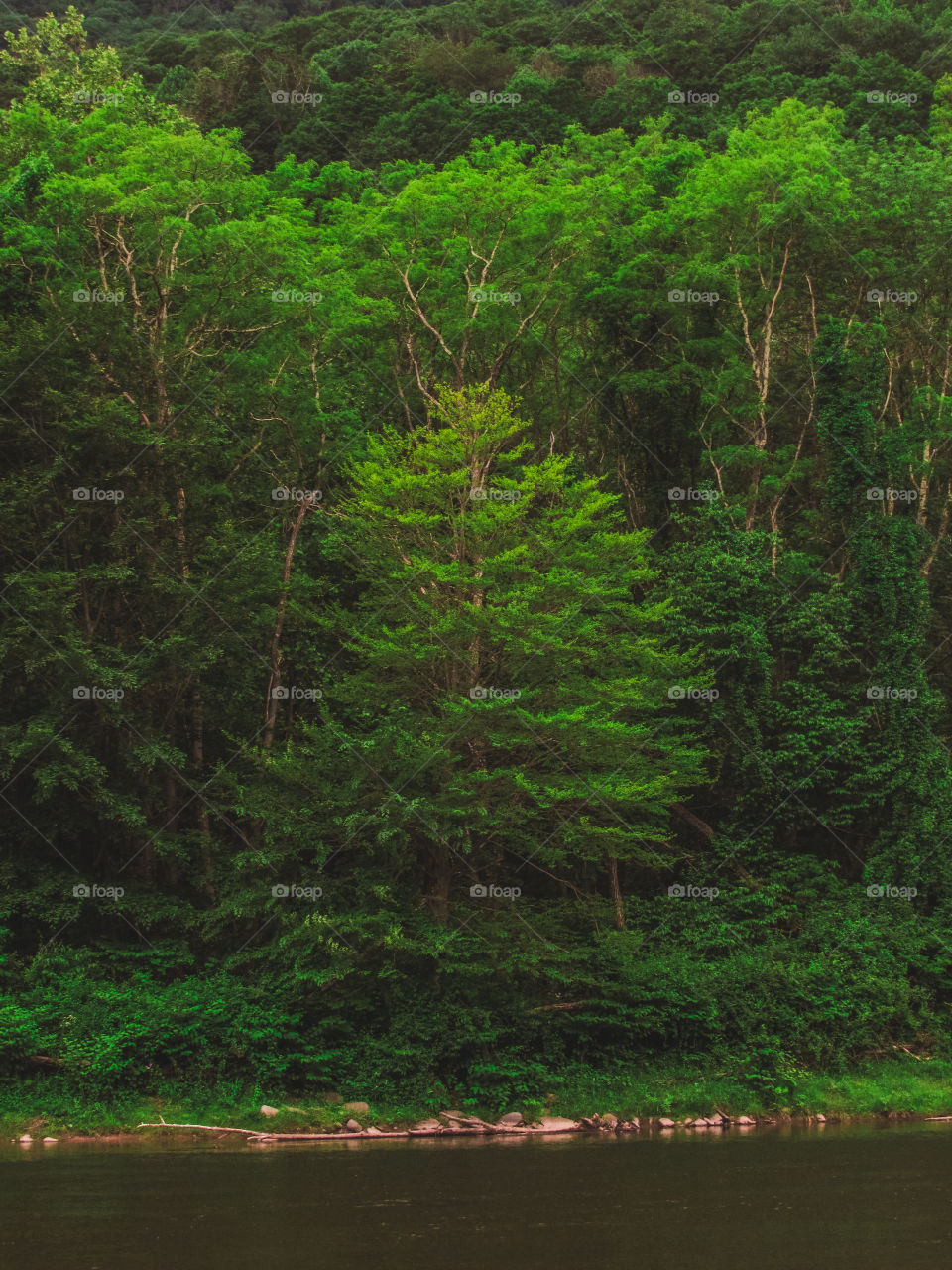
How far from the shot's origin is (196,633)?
105 feet

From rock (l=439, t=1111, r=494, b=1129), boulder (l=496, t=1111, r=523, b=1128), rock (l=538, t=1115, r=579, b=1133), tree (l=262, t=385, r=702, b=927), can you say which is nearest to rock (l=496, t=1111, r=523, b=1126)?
boulder (l=496, t=1111, r=523, b=1128)

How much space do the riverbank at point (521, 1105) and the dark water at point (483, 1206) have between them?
1665 millimetres

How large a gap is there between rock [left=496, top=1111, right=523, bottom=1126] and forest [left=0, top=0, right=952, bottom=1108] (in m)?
0.51

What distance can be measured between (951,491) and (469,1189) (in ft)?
93.6

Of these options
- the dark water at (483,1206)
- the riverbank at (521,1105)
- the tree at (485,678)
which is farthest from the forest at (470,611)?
the dark water at (483,1206)

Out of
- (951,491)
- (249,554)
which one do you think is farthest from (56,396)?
(951,491)

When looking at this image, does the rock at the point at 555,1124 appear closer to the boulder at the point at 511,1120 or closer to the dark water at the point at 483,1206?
the boulder at the point at 511,1120

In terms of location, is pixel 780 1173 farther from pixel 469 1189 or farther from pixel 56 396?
pixel 56 396

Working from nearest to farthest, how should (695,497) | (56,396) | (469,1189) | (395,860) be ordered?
(469,1189), (395,860), (56,396), (695,497)

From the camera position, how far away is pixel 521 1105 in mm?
27906

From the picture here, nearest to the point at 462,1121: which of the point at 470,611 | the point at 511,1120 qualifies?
the point at 511,1120

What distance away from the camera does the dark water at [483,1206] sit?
15.3 metres

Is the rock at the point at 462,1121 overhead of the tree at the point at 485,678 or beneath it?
beneath

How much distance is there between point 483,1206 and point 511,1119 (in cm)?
956
